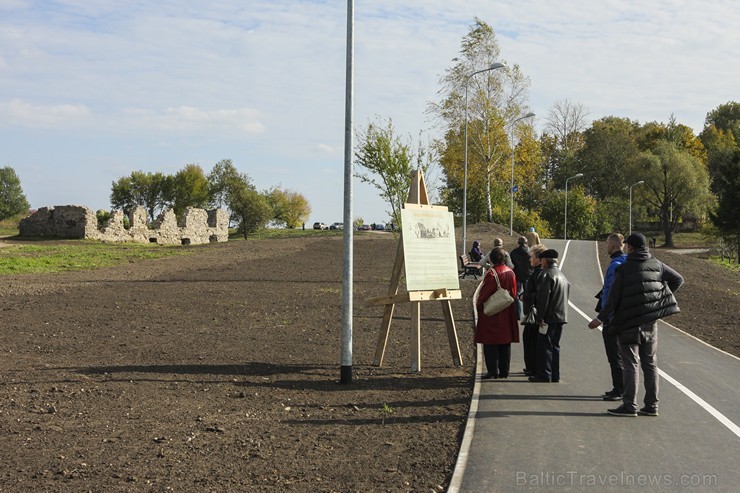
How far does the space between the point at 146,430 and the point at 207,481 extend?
1797 millimetres

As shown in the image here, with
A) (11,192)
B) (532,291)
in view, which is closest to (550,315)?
(532,291)

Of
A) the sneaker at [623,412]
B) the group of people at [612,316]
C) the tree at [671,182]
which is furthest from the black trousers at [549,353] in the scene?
the tree at [671,182]

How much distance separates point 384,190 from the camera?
3066cm

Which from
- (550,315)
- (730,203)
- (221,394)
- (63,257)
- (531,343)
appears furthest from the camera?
(730,203)

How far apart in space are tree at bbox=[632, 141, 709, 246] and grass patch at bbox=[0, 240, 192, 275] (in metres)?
54.4

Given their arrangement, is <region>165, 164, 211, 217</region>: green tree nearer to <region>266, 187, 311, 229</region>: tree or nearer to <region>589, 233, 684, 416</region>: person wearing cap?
<region>266, 187, 311, 229</region>: tree

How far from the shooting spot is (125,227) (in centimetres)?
5347

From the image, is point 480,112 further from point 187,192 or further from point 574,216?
point 187,192

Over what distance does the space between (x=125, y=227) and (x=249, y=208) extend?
11.1 metres

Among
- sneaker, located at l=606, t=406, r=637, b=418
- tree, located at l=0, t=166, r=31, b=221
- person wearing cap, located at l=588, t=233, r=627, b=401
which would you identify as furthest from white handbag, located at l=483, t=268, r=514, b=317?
tree, located at l=0, t=166, r=31, b=221

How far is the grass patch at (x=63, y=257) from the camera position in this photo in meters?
29.2

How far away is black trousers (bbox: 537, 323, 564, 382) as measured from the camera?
1050cm

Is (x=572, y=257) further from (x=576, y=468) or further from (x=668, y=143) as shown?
(x=668, y=143)

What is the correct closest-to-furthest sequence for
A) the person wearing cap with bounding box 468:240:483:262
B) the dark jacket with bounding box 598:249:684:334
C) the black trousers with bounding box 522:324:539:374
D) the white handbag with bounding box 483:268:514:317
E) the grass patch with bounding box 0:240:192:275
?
the dark jacket with bounding box 598:249:684:334 < the white handbag with bounding box 483:268:514:317 < the black trousers with bounding box 522:324:539:374 < the person wearing cap with bounding box 468:240:483:262 < the grass patch with bounding box 0:240:192:275
